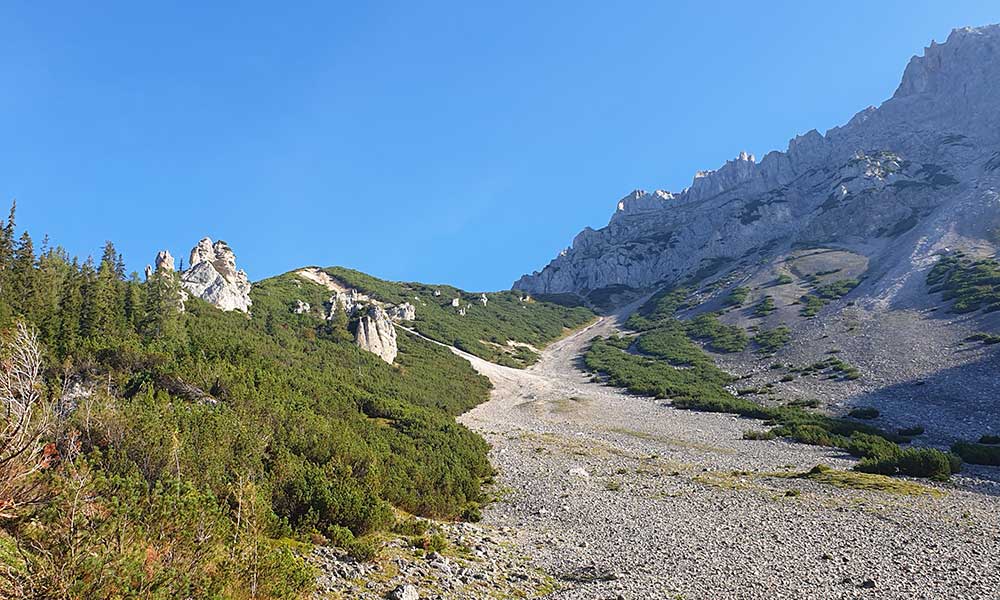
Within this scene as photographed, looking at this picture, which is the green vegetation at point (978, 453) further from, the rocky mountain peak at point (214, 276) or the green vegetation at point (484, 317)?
the rocky mountain peak at point (214, 276)

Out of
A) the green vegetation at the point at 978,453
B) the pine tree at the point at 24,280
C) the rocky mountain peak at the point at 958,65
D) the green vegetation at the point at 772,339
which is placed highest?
the rocky mountain peak at the point at 958,65

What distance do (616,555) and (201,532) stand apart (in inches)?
452

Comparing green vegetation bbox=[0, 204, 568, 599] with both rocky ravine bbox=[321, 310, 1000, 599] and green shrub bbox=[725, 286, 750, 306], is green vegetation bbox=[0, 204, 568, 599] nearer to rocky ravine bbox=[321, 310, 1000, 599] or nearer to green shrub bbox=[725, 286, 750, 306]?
rocky ravine bbox=[321, 310, 1000, 599]

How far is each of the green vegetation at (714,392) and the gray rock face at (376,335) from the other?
28152 mm

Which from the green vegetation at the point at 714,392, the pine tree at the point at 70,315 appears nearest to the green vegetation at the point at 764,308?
the green vegetation at the point at 714,392

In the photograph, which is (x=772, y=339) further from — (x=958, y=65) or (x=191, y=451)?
(x=958, y=65)

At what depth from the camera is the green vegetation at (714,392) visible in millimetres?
24875

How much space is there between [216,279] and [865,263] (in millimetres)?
116416

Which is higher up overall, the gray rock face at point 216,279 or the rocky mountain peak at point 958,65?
the rocky mountain peak at point 958,65

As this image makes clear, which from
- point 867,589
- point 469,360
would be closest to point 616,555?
point 867,589

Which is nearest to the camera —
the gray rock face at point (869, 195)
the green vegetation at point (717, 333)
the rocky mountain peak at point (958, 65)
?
the green vegetation at point (717, 333)

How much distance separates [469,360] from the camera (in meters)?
73.3

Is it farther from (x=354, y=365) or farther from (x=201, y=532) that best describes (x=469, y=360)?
(x=201, y=532)

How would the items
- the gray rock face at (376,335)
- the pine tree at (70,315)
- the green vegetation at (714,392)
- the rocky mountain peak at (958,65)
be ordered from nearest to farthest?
the pine tree at (70,315), the green vegetation at (714,392), the gray rock face at (376,335), the rocky mountain peak at (958,65)
